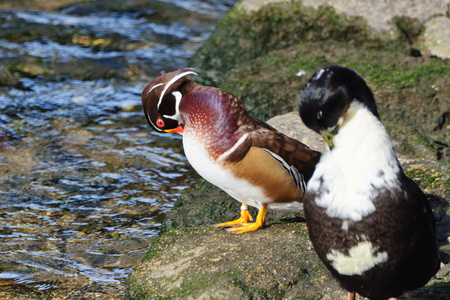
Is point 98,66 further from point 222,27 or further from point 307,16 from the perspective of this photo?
point 307,16

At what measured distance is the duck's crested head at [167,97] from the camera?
4.73 meters

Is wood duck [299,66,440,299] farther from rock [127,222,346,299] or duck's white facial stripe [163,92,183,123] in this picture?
duck's white facial stripe [163,92,183,123]

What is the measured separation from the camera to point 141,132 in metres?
7.99

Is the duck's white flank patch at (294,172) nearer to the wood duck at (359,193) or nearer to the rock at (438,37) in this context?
the wood duck at (359,193)

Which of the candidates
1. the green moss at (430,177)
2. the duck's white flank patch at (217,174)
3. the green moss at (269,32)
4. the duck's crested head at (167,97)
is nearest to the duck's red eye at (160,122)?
the duck's crested head at (167,97)

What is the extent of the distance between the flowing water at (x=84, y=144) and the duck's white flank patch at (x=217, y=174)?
1.20 metres

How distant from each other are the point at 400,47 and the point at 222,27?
8.87 feet

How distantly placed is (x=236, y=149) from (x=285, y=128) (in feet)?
4.46

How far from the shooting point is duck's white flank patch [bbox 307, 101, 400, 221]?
3205mm

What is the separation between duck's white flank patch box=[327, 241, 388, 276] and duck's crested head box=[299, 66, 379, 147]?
24.8 inches

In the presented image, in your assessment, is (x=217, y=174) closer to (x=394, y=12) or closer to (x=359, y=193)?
(x=359, y=193)

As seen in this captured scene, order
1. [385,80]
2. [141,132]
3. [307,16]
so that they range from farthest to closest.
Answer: [307,16]
[141,132]
[385,80]

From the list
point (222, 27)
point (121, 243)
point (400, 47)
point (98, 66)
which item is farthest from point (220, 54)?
point (121, 243)

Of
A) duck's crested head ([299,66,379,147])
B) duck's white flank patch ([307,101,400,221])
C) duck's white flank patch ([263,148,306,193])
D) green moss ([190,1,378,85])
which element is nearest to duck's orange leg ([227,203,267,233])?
duck's white flank patch ([263,148,306,193])
